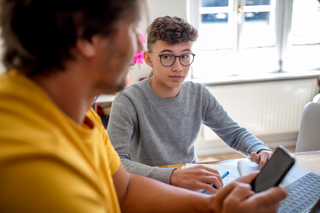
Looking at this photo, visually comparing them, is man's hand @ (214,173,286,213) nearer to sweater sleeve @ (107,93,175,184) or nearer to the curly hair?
sweater sleeve @ (107,93,175,184)

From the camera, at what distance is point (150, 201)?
751 millimetres

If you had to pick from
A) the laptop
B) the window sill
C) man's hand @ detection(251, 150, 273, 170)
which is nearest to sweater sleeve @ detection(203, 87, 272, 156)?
man's hand @ detection(251, 150, 273, 170)

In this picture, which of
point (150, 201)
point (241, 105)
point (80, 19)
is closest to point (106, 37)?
point (80, 19)

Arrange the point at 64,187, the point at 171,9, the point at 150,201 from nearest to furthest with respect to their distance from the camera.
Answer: the point at 64,187 → the point at 150,201 → the point at 171,9

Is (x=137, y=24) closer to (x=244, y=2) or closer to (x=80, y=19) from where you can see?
(x=80, y=19)

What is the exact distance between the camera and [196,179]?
832 millimetres

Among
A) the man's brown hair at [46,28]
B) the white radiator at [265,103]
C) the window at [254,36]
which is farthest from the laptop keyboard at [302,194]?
the window at [254,36]

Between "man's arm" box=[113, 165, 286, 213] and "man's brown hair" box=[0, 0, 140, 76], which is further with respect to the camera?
"man's arm" box=[113, 165, 286, 213]

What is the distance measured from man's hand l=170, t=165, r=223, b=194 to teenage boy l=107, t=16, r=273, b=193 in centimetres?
29

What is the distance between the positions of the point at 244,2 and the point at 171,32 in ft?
6.29

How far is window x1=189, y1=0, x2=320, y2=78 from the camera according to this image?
269cm

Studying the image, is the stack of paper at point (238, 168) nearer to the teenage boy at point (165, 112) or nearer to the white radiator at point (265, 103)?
the teenage boy at point (165, 112)

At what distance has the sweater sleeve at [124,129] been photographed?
94cm

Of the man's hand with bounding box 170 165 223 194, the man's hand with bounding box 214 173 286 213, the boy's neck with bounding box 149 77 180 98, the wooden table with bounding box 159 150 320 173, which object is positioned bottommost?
the wooden table with bounding box 159 150 320 173
